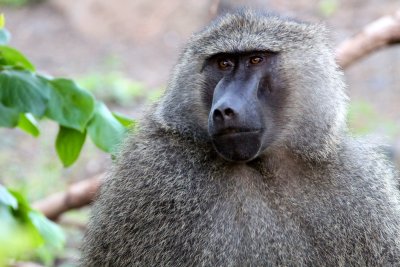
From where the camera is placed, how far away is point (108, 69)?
11312 millimetres

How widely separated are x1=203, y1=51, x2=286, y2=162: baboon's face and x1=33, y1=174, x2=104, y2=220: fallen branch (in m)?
2.10

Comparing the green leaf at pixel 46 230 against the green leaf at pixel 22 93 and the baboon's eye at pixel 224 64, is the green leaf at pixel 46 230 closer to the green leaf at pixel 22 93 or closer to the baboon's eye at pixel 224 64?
the green leaf at pixel 22 93

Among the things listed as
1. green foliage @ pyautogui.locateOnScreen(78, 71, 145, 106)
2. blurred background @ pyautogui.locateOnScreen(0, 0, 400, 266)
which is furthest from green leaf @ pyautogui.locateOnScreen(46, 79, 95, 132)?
green foliage @ pyautogui.locateOnScreen(78, 71, 145, 106)

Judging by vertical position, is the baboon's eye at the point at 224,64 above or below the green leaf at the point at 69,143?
above

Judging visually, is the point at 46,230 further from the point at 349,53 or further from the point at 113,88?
the point at 113,88

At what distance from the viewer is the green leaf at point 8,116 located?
10.3 feet

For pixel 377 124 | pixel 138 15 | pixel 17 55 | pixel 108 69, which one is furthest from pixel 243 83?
pixel 138 15

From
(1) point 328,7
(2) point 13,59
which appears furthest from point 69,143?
(1) point 328,7

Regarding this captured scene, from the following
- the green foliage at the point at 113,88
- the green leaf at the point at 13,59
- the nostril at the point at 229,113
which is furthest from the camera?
the green foliage at the point at 113,88

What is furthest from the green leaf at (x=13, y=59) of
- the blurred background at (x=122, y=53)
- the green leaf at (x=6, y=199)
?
the blurred background at (x=122, y=53)

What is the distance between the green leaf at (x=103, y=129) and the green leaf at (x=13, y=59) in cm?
37

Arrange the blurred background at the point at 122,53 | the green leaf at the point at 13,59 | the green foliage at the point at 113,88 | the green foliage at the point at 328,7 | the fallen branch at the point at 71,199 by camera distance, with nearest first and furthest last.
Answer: the green leaf at the point at 13,59
the fallen branch at the point at 71,199
the blurred background at the point at 122,53
the green foliage at the point at 113,88
the green foliage at the point at 328,7

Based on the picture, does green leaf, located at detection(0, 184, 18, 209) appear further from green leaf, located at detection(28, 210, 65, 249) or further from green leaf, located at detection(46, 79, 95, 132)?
green leaf, located at detection(46, 79, 95, 132)

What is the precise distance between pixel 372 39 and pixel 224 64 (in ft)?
7.80
